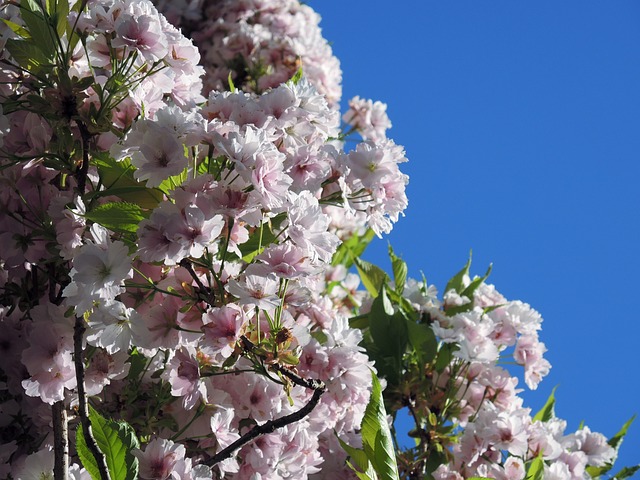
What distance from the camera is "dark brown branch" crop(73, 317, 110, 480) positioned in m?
0.99

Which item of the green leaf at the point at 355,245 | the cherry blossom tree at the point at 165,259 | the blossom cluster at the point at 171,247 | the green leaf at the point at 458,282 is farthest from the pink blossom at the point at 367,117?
the blossom cluster at the point at 171,247

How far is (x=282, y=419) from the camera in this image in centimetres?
108

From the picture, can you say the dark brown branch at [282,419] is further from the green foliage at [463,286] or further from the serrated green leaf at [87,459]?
the green foliage at [463,286]

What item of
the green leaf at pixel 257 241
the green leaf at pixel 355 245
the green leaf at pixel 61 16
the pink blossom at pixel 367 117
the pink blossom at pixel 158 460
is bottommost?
the pink blossom at pixel 158 460

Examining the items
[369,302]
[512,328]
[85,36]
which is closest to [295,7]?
[369,302]

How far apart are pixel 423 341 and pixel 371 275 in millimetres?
271

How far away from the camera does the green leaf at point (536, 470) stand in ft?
4.96

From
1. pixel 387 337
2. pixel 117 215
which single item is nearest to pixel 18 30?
pixel 117 215

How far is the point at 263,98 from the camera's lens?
120cm

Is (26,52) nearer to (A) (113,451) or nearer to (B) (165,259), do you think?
(B) (165,259)

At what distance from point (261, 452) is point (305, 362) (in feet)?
0.50

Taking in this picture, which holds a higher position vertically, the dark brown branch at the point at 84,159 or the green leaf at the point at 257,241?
the dark brown branch at the point at 84,159

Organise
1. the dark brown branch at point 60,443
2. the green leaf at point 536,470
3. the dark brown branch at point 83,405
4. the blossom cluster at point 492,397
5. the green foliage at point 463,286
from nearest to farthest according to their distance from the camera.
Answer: the dark brown branch at point 83,405
the dark brown branch at point 60,443
the green leaf at point 536,470
the blossom cluster at point 492,397
the green foliage at point 463,286

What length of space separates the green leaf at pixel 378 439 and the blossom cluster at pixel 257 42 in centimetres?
175
